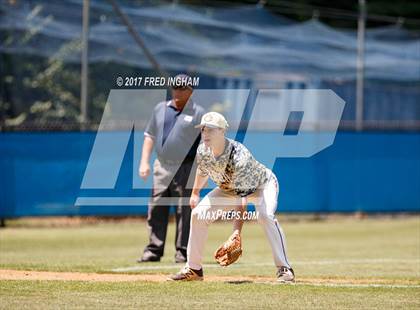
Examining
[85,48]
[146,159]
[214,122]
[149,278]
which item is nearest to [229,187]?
[214,122]

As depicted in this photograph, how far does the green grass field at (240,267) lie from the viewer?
9.23m

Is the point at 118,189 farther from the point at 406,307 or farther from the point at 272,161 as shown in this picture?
the point at 406,307

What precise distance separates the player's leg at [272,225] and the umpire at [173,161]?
2.96 m

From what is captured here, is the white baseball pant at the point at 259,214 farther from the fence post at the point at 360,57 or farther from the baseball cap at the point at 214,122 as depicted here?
the fence post at the point at 360,57

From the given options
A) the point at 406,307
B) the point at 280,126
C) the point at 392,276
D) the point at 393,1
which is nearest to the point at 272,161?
the point at 280,126

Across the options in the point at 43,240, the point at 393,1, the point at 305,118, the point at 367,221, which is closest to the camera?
the point at 43,240

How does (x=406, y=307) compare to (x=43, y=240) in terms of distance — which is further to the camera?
(x=43, y=240)

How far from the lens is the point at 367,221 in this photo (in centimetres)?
2288

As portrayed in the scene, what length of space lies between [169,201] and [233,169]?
345cm

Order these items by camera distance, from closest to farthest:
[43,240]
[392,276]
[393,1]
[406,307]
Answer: [406,307] → [392,276] → [43,240] → [393,1]

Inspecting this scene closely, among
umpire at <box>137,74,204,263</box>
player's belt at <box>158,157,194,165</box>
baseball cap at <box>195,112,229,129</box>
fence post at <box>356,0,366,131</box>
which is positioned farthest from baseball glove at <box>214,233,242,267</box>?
fence post at <box>356,0,366,131</box>

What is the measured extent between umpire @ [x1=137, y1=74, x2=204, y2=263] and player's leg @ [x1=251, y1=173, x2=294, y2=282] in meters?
2.96

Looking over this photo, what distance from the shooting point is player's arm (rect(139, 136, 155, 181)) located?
13117 mm

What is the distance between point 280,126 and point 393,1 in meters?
12.7
